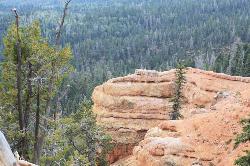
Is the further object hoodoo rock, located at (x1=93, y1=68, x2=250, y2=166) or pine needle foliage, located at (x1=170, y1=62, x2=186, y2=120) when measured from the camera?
hoodoo rock, located at (x1=93, y1=68, x2=250, y2=166)

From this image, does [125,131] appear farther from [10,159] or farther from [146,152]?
[10,159]

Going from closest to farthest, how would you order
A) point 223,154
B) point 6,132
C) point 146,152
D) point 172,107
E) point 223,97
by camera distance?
point 6,132 < point 223,154 < point 146,152 < point 223,97 < point 172,107

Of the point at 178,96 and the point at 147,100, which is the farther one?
the point at 147,100

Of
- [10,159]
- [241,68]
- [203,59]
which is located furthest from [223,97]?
[203,59]

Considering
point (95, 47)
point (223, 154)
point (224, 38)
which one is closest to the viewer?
point (223, 154)

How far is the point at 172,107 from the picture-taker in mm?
47625

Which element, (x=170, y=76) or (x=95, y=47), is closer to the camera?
(x=170, y=76)

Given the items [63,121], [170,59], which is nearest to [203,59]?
[170,59]

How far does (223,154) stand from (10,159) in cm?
1879

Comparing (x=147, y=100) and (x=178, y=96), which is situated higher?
(x=178, y=96)

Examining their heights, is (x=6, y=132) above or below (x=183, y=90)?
above

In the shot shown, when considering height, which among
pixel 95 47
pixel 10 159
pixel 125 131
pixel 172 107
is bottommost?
pixel 95 47

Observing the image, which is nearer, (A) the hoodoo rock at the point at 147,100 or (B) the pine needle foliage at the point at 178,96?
(B) the pine needle foliage at the point at 178,96

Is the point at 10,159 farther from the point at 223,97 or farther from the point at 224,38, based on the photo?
the point at 224,38
